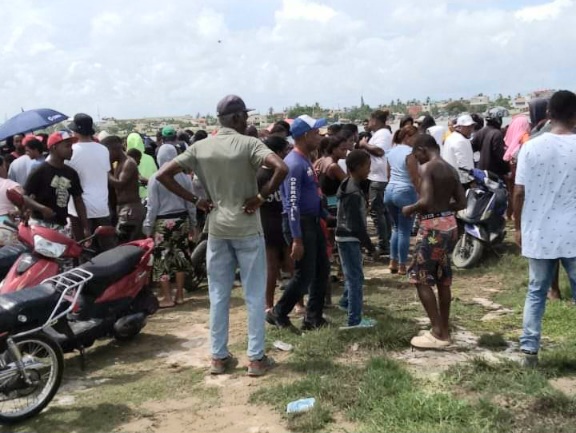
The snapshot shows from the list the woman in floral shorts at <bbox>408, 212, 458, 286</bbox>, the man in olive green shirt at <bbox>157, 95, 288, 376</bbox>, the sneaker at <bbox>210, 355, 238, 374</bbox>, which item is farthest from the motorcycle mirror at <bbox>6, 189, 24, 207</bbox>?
the woman in floral shorts at <bbox>408, 212, 458, 286</bbox>

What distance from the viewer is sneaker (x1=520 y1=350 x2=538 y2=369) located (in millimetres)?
4031

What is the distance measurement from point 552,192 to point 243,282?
2.18 metres

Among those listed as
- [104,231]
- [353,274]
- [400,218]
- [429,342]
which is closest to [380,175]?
[400,218]

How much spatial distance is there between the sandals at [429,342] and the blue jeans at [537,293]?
69 centimetres

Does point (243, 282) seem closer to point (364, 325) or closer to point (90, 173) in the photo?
point (364, 325)

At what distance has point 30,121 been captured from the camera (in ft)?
28.9

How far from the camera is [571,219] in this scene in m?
3.86

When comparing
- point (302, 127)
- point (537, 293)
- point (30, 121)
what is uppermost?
point (30, 121)

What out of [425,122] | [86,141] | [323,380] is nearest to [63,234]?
[86,141]

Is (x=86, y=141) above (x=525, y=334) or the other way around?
above

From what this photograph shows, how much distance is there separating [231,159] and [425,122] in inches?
227

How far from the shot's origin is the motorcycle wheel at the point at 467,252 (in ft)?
24.5

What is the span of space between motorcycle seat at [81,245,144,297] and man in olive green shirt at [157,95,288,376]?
114cm

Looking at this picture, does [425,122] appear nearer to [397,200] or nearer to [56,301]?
[397,200]
